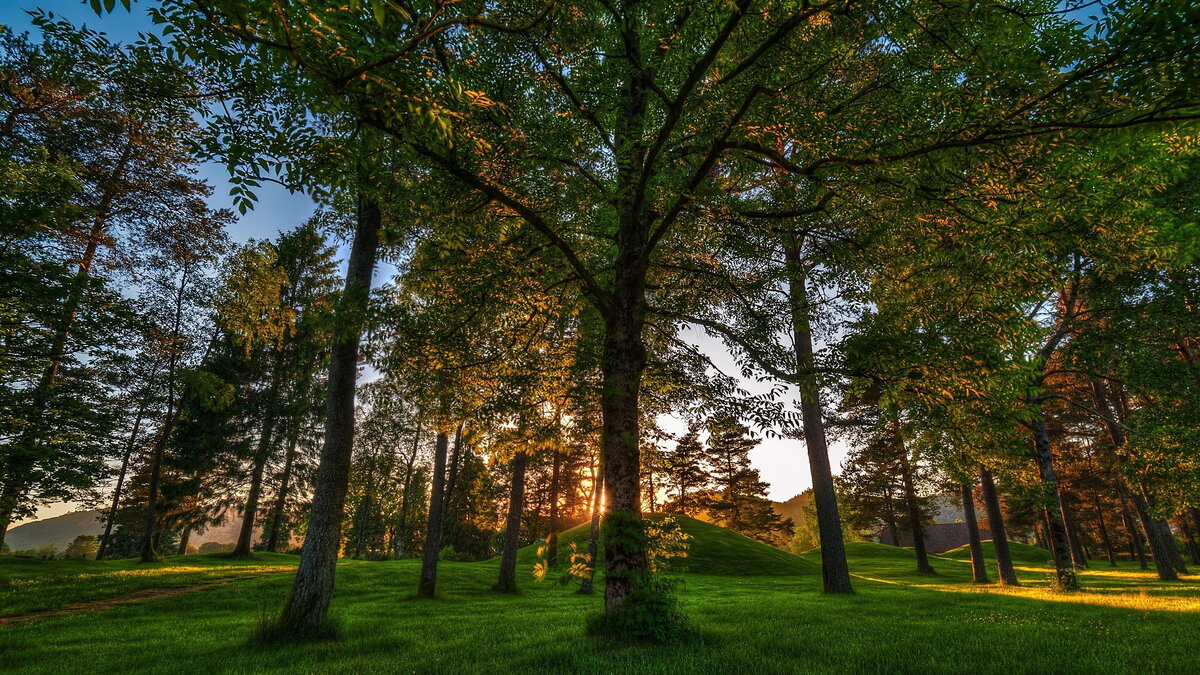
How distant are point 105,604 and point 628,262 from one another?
16796 millimetres

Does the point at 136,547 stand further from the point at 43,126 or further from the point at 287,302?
the point at 43,126

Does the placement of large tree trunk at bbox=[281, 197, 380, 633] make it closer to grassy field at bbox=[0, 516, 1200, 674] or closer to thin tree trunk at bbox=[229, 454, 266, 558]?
grassy field at bbox=[0, 516, 1200, 674]

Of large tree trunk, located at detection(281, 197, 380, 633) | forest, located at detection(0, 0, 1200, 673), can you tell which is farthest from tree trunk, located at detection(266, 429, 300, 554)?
large tree trunk, located at detection(281, 197, 380, 633)

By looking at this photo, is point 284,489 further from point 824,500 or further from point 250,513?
point 824,500

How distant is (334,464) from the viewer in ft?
27.3

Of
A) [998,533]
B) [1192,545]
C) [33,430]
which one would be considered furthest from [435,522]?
[1192,545]

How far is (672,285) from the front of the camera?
34.1ft

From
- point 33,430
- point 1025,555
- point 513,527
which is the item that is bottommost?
point 1025,555

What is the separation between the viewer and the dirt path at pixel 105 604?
10469mm

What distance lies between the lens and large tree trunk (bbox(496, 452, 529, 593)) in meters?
16.7

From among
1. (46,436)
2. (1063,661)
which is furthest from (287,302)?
(1063,661)

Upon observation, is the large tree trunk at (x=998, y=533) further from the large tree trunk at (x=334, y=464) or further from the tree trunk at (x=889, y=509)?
the large tree trunk at (x=334, y=464)

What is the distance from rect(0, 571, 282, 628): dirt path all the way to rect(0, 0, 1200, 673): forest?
23 cm

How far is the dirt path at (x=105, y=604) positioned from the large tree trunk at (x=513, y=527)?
32.0ft
